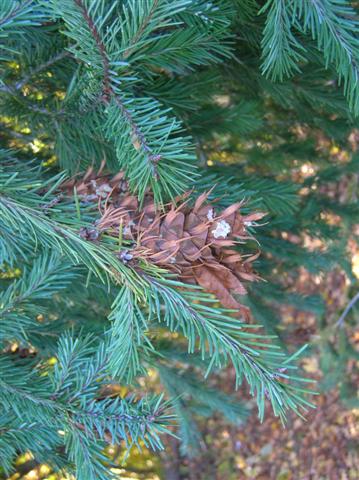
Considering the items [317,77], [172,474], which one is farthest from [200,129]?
[172,474]

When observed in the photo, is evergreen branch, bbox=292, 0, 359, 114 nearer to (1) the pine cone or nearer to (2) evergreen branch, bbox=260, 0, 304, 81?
(2) evergreen branch, bbox=260, 0, 304, 81

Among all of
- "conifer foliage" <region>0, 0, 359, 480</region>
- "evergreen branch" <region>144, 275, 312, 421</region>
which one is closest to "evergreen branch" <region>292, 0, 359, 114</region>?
"conifer foliage" <region>0, 0, 359, 480</region>

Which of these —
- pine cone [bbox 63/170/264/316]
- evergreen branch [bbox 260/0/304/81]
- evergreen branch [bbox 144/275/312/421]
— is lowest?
evergreen branch [bbox 144/275/312/421]

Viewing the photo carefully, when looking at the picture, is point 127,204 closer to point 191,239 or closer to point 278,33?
point 191,239

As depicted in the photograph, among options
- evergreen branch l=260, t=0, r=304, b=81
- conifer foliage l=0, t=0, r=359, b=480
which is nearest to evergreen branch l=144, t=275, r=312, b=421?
conifer foliage l=0, t=0, r=359, b=480

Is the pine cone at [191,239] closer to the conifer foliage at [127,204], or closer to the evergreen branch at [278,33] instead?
the conifer foliage at [127,204]

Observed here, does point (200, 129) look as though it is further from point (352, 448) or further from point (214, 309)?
point (352, 448)

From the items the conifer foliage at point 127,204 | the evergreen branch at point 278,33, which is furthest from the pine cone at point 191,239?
the evergreen branch at point 278,33

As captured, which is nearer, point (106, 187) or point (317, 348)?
point (106, 187)

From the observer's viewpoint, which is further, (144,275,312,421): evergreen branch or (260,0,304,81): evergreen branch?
(260,0,304,81): evergreen branch

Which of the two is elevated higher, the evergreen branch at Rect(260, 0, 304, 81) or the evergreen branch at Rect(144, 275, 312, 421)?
the evergreen branch at Rect(260, 0, 304, 81)
